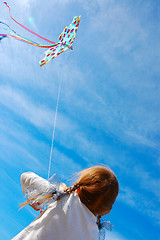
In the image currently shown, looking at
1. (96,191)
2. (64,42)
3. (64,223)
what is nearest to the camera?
(64,223)

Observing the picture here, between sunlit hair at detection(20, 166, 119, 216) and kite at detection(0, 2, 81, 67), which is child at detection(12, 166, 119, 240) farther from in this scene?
kite at detection(0, 2, 81, 67)

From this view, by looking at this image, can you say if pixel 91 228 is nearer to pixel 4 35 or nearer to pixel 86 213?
pixel 86 213

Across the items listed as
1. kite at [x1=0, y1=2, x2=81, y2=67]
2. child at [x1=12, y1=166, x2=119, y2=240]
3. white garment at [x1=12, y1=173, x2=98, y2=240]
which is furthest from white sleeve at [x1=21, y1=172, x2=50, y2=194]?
kite at [x1=0, y1=2, x2=81, y2=67]

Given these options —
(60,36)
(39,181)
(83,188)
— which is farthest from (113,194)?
(60,36)

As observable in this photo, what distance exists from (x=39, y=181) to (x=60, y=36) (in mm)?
4145

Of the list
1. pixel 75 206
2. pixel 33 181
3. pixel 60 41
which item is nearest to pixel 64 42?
pixel 60 41

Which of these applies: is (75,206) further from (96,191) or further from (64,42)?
(64,42)

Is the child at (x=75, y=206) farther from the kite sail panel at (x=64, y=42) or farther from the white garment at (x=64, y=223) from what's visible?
the kite sail panel at (x=64, y=42)

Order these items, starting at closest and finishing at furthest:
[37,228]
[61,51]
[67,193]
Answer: [37,228], [67,193], [61,51]

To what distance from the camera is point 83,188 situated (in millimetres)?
1520

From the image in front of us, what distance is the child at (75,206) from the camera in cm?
135

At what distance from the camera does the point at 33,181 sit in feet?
5.07

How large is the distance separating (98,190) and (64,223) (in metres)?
0.32

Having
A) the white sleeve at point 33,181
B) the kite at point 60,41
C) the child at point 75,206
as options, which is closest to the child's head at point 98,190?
the child at point 75,206
